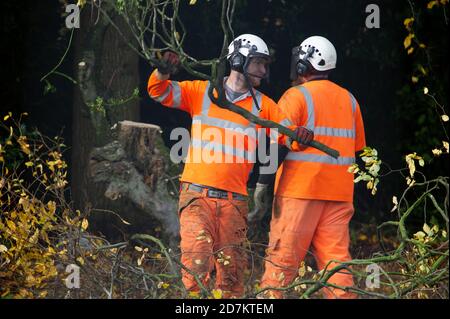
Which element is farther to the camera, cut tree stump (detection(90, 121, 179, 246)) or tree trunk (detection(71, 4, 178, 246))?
tree trunk (detection(71, 4, 178, 246))

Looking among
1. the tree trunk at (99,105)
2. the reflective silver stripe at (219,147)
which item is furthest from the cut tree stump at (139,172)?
the reflective silver stripe at (219,147)

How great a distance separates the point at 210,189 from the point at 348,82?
9.77 ft

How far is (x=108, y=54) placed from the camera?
28.7 feet

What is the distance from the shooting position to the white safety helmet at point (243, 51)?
732cm

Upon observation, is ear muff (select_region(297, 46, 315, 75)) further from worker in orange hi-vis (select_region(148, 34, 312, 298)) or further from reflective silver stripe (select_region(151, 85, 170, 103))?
reflective silver stripe (select_region(151, 85, 170, 103))

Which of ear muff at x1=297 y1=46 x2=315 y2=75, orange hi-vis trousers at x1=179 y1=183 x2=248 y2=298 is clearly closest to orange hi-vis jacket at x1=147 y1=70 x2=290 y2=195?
orange hi-vis trousers at x1=179 y1=183 x2=248 y2=298

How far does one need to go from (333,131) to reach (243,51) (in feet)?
2.63

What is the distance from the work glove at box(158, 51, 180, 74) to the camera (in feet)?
23.0

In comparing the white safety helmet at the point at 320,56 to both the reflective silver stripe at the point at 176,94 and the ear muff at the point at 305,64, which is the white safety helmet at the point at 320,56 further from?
the reflective silver stripe at the point at 176,94

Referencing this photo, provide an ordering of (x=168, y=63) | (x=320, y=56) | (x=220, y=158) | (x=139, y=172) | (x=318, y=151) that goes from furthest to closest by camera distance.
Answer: (x=139, y=172) → (x=320, y=56) → (x=318, y=151) → (x=220, y=158) → (x=168, y=63)

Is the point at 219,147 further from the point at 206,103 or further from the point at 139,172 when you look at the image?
the point at 139,172

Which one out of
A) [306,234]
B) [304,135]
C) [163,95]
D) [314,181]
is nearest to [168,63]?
[163,95]

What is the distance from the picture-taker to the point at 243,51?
24.2ft
